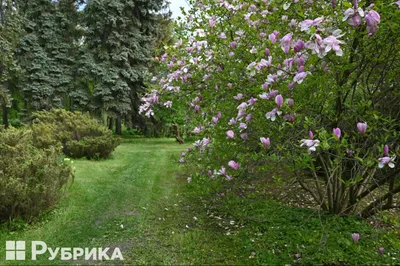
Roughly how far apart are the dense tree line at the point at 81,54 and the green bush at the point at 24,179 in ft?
33.5

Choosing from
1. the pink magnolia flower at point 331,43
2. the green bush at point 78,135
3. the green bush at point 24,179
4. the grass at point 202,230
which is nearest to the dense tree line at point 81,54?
the green bush at point 78,135

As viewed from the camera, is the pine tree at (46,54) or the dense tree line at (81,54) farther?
the pine tree at (46,54)

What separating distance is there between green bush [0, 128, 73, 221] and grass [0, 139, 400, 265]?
0.20m

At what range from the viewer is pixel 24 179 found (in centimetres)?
388

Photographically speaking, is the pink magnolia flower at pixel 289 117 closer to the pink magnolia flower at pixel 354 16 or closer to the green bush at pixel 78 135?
the pink magnolia flower at pixel 354 16

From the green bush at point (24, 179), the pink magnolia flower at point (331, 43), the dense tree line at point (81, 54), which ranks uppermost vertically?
the dense tree line at point (81, 54)

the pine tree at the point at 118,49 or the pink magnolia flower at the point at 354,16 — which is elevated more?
the pine tree at the point at 118,49

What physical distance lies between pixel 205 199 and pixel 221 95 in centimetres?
247

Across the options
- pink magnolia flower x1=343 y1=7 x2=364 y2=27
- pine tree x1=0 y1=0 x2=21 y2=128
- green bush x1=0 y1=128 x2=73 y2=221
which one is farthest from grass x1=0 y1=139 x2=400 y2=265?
pine tree x1=0 y1=0 x2=21 y2=128

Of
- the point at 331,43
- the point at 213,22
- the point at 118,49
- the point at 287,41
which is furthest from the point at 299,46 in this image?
the point at 118,49

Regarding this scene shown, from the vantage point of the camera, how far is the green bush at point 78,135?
351 inches

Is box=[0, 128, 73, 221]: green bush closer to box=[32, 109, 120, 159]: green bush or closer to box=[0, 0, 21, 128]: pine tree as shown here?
box=[32, 109, 120, 159]: green bush

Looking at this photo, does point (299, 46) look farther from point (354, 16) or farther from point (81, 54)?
point (81, 54)

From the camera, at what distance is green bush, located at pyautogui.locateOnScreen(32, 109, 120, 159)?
892 centimetres
